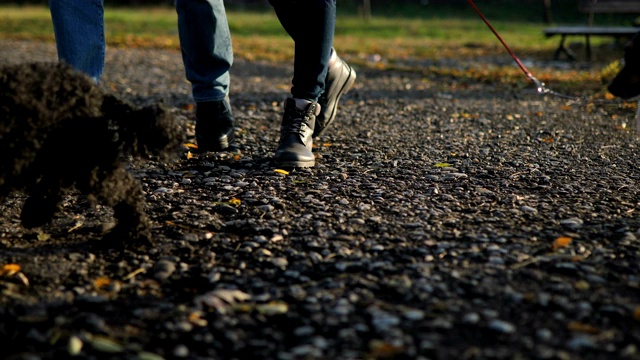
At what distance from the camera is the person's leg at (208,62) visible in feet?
11.9

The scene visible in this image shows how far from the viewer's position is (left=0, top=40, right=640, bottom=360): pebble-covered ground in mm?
1771

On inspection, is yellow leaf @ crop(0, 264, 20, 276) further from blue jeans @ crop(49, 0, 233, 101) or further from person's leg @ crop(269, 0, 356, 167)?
person's leg @ crop(269, 0, 356, 167)

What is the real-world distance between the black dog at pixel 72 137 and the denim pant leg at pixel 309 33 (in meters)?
1.30

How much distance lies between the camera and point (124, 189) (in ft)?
7.70

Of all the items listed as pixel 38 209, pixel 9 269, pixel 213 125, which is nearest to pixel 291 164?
pixel 213 125

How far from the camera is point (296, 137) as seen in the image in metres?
3.64

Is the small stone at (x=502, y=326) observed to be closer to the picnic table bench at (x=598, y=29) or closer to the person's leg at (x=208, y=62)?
the person's leg at (x=208, y=62)

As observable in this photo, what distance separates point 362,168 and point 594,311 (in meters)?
1.96

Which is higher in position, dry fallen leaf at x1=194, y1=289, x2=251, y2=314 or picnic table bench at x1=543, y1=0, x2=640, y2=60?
picnic table bench at x1=543, y1=0, x2=640, y2=60

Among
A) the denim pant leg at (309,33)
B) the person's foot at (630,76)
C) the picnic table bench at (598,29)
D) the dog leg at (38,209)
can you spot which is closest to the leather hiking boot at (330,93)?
the denim pant leg at (309,33)

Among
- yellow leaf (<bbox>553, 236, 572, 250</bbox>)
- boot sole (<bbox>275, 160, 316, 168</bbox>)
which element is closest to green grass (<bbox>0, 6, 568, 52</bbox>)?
boot sole (<bbox>275, 160, 316, 168</bbox>)

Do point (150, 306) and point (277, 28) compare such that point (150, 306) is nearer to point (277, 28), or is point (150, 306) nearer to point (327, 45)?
point (327, 45)

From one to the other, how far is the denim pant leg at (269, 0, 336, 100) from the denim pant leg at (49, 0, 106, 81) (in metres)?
0.98

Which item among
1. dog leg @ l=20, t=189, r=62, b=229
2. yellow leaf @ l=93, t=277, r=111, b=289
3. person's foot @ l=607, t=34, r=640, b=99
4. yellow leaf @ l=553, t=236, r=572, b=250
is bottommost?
yellow leaf @ l=93, t=277, r=111, b=289
